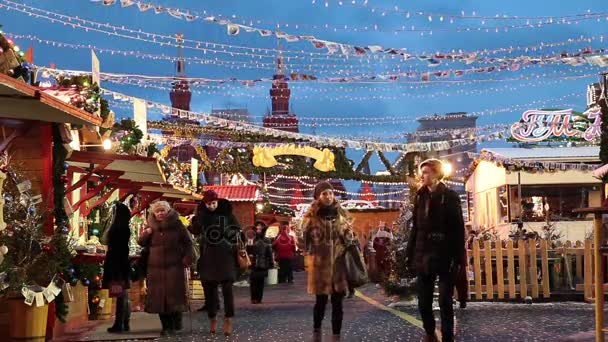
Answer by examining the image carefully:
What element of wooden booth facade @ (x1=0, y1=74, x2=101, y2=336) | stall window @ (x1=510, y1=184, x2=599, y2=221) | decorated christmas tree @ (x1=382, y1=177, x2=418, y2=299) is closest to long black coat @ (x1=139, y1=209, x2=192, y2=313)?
wooden booth facade @ (x1=0, y1=74, x2=101, y2=336)

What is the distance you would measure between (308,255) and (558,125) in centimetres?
2240

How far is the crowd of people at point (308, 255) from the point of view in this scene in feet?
26.7

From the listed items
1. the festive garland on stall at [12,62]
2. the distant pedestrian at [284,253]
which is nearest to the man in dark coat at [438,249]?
the festive garland on stall at [12,62]

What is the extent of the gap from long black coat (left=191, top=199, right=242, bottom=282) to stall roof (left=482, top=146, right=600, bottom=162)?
700 inches

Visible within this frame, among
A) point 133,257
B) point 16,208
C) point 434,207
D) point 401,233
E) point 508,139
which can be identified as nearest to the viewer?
point 434,207

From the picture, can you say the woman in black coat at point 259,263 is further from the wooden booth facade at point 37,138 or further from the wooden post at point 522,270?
the wooden booth facade at point 37,138

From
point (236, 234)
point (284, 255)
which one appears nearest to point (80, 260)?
point (236, 234)

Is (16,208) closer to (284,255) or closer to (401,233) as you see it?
(401,233)

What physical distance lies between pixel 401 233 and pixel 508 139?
54.3ft

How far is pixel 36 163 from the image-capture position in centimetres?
1079

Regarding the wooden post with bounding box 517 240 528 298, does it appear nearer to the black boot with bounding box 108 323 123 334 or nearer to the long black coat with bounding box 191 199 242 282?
the long black coat with bounding box 191 199 242 282

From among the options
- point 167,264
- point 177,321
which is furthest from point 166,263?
point 177,321

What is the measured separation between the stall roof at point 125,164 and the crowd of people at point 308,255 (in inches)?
43.9

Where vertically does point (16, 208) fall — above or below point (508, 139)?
below
